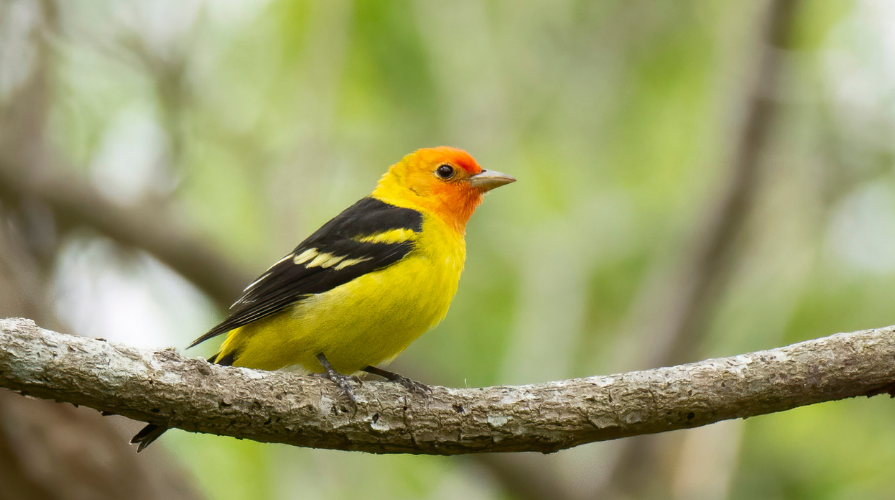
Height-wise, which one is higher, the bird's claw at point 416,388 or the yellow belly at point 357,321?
the yellow belly at point 357,321

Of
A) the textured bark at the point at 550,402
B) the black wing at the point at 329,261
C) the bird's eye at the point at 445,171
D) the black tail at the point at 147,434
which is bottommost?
the textured bark at the point at 550,402

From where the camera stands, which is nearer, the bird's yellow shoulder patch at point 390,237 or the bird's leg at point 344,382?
the bird's leg at point 344,382

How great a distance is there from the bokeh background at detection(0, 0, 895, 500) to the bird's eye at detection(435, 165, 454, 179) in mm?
1857

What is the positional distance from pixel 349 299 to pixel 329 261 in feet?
1.28

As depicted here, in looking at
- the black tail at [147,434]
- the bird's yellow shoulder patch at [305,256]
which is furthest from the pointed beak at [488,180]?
the black tail at [147,434]

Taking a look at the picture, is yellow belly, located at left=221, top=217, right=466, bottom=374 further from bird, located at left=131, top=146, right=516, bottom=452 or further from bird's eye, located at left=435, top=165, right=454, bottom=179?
bird's eye, located at left=435, top=165, right=454, bottom=179

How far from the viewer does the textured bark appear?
3518 millimetres

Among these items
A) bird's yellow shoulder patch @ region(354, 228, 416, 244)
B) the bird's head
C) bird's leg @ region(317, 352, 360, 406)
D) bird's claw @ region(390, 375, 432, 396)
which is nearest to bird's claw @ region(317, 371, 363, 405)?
bird's leg @ region(317, 352, 360, 406)

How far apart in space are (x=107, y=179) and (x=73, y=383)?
5.35 metres

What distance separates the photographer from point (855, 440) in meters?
8.45

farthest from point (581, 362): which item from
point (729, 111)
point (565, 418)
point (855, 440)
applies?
point (565, 418)

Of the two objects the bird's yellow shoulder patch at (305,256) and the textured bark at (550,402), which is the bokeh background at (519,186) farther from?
the textured bark at (550,402)

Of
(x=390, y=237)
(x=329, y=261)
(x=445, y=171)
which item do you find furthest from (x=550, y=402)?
(x=445, y=171)

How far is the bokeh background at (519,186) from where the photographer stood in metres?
7.03
